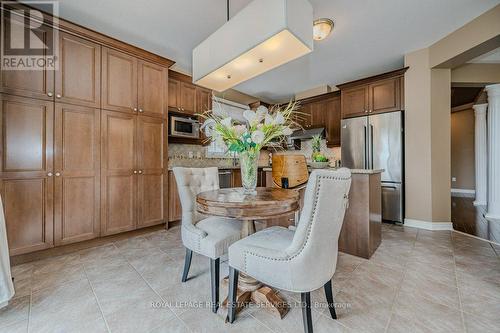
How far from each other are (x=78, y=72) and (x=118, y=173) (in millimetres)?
1203

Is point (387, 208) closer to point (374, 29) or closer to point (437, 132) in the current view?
point (437, 132)

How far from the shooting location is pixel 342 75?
4.05m

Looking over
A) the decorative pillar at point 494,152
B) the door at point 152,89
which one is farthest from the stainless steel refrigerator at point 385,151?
the door at point 152,89

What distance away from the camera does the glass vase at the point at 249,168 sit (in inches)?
60.8

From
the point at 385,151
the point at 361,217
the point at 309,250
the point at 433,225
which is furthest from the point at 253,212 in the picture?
the point at 433,225

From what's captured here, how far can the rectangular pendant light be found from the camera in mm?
1379

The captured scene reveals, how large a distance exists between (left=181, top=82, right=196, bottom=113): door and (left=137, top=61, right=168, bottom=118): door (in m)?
0.47

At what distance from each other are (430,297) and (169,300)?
188 cm

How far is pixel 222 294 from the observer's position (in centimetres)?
153

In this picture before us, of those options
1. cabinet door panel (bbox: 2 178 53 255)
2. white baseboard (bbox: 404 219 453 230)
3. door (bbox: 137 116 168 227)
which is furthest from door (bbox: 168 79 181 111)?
white baseboard (bbox: 404 219 453 230)

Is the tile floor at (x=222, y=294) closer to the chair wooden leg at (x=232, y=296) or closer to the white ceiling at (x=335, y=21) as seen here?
the chair wooden leg at (x=232, y=296)

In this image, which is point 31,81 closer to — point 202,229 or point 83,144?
point 83,144

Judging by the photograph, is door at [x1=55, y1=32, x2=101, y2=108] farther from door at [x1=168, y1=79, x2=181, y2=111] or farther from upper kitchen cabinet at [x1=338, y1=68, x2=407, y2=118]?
upper kitchen cabinet at [x1=338, y1=68, x2=407, y2=118]

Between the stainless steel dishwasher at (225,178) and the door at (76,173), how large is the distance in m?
1.88
